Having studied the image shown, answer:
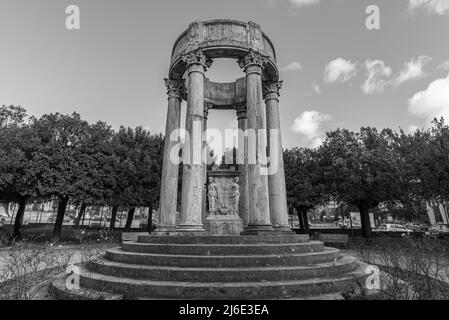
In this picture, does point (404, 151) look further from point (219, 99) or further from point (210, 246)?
point (210, 246)

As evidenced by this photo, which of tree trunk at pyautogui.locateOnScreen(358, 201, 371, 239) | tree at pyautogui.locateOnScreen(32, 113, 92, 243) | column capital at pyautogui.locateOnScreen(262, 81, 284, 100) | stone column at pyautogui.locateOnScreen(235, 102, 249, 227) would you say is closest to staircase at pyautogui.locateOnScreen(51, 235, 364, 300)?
stone column at pyautogui.locateOnScreen(235, 102, 249, 227)

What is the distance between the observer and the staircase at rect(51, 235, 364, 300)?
22.6 ft

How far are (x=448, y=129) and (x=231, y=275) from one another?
2168 centimetres

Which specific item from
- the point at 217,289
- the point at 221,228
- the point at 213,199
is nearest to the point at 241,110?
the point at 213,199

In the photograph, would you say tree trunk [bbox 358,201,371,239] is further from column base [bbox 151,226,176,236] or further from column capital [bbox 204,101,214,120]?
column base [bbox 151,226,176,236]

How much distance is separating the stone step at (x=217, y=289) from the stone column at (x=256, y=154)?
176 inches

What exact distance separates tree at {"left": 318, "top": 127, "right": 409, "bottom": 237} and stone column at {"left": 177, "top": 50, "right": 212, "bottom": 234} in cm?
1818

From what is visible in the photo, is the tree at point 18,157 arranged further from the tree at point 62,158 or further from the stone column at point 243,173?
the stone column at point 243,173

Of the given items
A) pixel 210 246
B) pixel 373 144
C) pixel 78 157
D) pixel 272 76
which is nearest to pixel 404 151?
pixel 373 144

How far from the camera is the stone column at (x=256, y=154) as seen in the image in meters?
12.1

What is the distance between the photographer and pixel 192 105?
13297 millimetres

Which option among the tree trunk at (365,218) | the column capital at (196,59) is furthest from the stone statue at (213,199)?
the tree trunk at (365,218)
